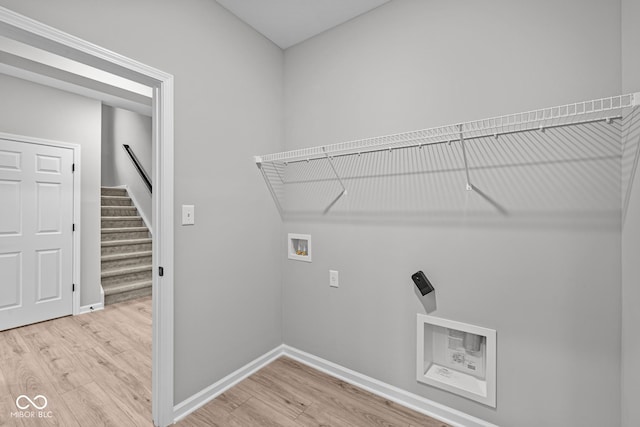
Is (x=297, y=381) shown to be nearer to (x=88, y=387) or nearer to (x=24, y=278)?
(x=88, y=387)

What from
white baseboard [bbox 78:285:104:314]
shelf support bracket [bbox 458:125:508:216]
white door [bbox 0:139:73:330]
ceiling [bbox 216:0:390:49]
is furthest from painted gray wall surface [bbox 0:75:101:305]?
shelf support bracket [bbox 458:125:508:216]

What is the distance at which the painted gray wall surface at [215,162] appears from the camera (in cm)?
157

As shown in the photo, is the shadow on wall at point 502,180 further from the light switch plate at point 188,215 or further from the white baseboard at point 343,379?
the white baseboard at point 343,379

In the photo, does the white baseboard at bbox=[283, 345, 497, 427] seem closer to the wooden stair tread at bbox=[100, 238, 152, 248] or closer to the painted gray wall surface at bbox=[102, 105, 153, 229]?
the wooden stair tread at bbox=[100, 238, 152, 248]

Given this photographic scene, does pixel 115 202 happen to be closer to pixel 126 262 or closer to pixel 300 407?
pixel 126 262

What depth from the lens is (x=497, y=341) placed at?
5.00 feet

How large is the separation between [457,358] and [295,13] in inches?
98.1

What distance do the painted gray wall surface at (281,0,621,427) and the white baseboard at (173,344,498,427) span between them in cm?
5

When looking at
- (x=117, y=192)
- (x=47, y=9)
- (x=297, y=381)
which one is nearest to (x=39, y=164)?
(x=117, y=192)

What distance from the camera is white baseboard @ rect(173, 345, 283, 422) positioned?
5.61 ft

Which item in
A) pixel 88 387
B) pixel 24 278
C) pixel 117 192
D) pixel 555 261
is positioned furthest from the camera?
pixel 117 192

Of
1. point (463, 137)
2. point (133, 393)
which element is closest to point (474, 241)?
point (463, 137)

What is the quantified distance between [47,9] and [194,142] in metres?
0.80

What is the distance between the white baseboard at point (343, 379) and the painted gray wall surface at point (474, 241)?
0.05 meters
